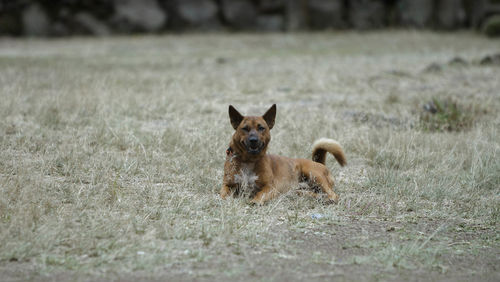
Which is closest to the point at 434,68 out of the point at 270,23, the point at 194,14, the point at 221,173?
the point at 221,173

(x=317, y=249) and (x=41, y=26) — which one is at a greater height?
(x=41, y=26)

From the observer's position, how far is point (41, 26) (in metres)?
22.7

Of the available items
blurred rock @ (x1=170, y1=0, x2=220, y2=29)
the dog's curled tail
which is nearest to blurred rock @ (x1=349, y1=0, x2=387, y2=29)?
blurred rock @ (x1=170, y1=0, x2=220, y2=29)

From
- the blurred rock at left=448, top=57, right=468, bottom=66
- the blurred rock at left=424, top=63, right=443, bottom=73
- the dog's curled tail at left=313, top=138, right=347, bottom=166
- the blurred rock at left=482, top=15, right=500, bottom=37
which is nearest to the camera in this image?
the dog's curled tail at left=313, top=138, right=347, bottom=166

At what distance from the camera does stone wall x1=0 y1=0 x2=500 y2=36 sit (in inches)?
901

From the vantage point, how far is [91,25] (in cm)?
2294

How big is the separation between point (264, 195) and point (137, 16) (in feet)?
62.8

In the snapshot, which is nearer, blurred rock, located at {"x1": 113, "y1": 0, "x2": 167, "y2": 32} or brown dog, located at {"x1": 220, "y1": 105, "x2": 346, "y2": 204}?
brown dog, located at {"x1": 220, "y1": 105, "x2": 346, "y2": 204}

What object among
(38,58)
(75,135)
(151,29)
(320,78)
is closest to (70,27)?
(151,29)

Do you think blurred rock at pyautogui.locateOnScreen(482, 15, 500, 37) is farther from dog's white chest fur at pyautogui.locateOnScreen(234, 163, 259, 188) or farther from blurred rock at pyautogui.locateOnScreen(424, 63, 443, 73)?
dog's white chest fur at pyautogui.locateOnScreen(234, 163, 259, 188)

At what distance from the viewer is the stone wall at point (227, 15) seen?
2289 centimetres

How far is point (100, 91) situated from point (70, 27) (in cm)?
1427

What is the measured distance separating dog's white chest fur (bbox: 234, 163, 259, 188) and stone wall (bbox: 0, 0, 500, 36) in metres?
18.3

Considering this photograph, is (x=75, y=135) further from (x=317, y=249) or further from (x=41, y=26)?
(x=41, y=26)
